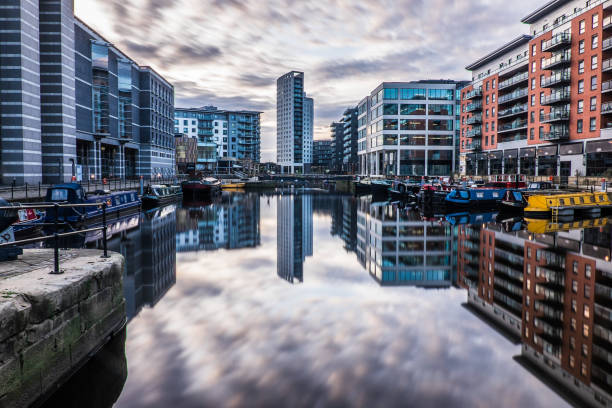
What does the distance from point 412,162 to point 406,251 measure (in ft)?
267

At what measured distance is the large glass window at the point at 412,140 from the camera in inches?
3819

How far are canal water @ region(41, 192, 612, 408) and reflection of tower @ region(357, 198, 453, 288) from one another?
0.49 feet

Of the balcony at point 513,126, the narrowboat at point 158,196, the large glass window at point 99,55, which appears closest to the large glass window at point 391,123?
the balcony at point 513,126

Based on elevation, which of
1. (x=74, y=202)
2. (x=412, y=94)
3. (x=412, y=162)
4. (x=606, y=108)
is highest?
(x=412, y=94)

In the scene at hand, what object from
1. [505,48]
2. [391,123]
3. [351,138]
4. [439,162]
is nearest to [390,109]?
[391,123]

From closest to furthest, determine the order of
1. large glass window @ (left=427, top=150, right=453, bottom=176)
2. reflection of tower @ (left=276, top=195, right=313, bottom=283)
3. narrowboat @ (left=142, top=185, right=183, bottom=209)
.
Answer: reflection of tower @ (left=276, top=195, right=313, bottom=283) → narrowboat @ (left=142, top=185, right=183, bottom=209) → large glass window @ (left=427, top=150, right=453, bottom=176)

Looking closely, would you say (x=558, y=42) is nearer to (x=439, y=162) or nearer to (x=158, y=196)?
(x=439, y=162)

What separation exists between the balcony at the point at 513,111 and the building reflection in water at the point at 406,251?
46510 millimetres

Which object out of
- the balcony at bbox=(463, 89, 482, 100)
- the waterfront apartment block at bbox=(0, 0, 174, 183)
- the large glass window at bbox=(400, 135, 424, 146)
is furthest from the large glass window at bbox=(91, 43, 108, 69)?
the balcony at bbox=(463, 89, 482, 100)

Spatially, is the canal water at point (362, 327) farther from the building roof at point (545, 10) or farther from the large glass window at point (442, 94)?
the large glass window at point (442, 94)

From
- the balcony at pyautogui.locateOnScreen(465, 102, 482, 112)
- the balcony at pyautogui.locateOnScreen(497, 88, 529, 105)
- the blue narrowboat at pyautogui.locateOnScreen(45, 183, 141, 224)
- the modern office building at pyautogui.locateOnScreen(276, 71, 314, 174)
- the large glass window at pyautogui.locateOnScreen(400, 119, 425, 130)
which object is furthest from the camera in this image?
the modern office building at pyautogui.locateOnScreen(276, 71, 314, 174)

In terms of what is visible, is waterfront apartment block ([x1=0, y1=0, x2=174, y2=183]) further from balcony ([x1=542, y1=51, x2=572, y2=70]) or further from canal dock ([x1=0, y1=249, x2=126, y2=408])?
balcony ([x1=542, y1=51, x2=572, y2=70])

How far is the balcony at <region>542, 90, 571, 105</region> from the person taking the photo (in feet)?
185

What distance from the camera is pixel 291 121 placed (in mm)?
188250
